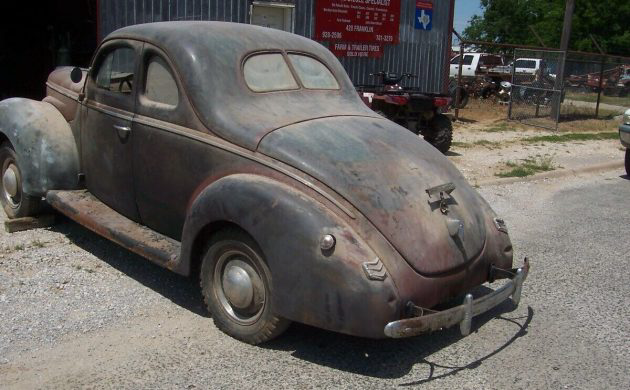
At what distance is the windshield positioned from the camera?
15.4ft

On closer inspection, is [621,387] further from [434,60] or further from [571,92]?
[571,92]

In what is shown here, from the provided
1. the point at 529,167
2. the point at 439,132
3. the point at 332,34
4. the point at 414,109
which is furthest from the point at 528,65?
the point at 414,109

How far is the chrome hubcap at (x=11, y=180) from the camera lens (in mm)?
5929

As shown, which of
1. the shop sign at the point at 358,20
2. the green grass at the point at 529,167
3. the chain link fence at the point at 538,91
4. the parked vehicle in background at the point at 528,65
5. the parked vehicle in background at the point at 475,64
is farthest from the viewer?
the parked vehicle in background at the point at 475,64

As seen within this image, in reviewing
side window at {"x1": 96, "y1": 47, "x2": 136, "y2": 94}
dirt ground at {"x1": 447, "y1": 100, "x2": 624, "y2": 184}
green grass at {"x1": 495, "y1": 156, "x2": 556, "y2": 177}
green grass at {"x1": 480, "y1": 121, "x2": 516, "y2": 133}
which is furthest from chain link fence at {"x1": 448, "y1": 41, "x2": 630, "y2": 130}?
side window at {"x1": 96, "y1": 47, "x2": 136, "y2": 94}

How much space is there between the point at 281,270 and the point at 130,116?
6.38 ft

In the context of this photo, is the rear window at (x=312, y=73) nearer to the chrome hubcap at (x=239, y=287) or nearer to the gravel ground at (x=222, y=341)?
the chrome hubcap at (x=239, y=287)

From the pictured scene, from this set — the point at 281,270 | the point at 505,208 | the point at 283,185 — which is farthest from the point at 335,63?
the point at 505,208

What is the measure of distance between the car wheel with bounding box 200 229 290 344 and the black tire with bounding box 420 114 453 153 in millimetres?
7687

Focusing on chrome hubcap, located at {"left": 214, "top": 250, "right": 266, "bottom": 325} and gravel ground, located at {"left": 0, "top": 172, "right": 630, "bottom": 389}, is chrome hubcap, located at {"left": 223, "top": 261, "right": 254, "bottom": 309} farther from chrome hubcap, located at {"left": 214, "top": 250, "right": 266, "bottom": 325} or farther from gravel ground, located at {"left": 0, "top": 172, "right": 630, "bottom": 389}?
gravel ground, located at {"left": 0, "top": 172, "right": 630, "bottom": 389}

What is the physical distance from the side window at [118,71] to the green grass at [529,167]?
639 centimetres

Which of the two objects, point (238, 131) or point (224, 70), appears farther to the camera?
point (224, 70)

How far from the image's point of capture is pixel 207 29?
15.8 ft

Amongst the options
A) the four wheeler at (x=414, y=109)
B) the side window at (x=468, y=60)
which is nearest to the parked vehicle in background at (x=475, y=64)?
the side window at (x=468, y=60)
